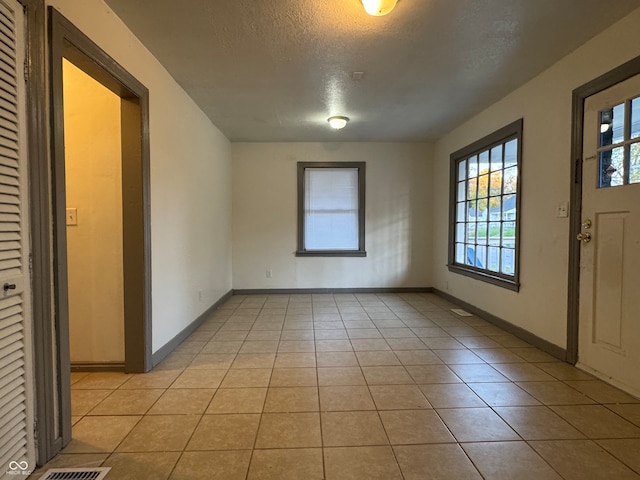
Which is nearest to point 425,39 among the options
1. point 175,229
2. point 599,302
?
point 599,302

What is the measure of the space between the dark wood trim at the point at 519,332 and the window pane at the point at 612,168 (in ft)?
4.52

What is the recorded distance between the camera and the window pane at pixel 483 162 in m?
3.91

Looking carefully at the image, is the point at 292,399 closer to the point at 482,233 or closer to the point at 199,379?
the point at 199,379

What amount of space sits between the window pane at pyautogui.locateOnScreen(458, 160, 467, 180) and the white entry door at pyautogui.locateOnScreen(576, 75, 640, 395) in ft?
6.57

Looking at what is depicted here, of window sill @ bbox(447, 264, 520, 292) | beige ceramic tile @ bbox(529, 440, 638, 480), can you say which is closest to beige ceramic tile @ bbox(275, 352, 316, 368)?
beige ceramic tile @ bbox(529, 440, 638, 480)

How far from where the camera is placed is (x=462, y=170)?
4516 millimetres

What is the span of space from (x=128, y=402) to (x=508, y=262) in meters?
3.70

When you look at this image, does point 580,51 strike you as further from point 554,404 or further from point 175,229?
point 175,229

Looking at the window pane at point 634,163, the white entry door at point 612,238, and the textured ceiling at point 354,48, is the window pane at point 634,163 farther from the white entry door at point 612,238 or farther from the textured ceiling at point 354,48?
the textured ceiling at point 354,48

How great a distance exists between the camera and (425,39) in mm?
2318

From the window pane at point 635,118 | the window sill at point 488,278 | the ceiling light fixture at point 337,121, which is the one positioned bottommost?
the window sill at point 488,278

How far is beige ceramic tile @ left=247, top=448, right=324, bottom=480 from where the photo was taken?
1.41m

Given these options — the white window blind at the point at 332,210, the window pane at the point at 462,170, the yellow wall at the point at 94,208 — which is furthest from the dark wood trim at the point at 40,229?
the window pane at the point at 462,170

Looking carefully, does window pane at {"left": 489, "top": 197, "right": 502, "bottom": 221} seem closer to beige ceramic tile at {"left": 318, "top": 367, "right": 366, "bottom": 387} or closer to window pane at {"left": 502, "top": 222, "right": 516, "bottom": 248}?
window pane at {"left": 502, "top": 222, "right": 516, "bottom": 248}
